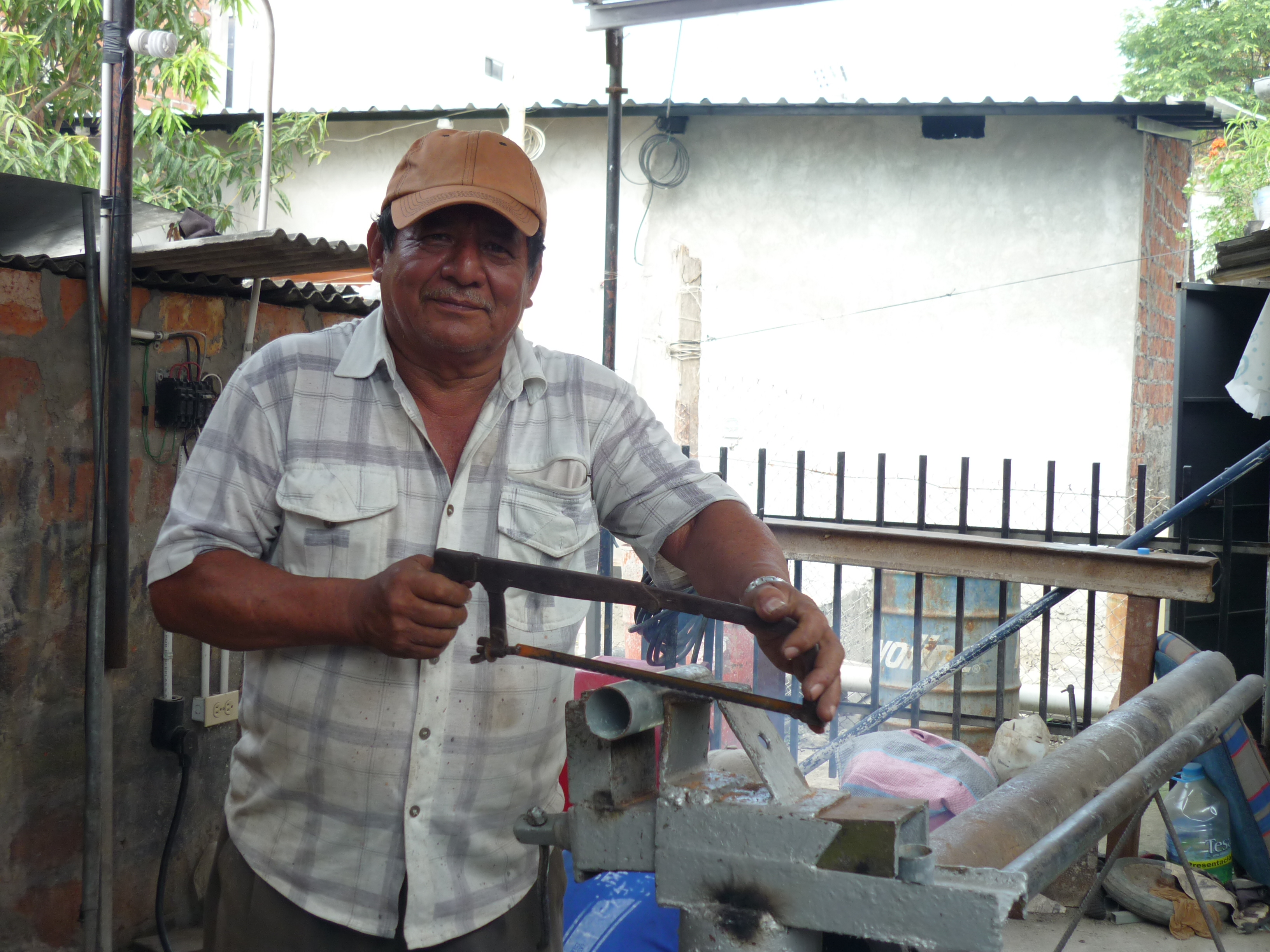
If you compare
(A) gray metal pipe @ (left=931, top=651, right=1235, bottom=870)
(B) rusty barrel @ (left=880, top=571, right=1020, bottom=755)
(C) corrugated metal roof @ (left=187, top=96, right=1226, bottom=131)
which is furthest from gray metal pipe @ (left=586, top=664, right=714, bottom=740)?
(C) corrugated metal roof @ (left=187, top=96, right=1226, bottom=131)

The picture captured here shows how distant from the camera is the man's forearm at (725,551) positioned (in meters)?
1.77

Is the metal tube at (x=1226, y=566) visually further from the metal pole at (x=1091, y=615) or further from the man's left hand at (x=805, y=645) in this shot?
the man's left hand at (x=805, y=645)

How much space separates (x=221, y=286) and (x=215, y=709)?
1.46m

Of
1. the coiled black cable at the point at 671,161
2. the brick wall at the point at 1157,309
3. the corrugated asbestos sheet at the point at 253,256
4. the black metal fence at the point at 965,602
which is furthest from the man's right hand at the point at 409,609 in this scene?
the coiled black cable at the point at 671,161

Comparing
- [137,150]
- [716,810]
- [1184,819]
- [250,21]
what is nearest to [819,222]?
[250,21]

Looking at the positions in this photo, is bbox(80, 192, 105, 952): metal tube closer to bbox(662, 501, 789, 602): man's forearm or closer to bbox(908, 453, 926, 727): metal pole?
bbox(662, 501, 789, 602): man's forearm

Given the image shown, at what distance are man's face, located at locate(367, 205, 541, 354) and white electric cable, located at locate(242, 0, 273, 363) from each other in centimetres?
195

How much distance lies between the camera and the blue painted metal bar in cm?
377

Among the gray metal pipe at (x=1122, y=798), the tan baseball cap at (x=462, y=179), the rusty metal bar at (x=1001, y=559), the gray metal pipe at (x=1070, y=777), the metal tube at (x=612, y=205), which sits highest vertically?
the metal tube at (x=612, y=205)

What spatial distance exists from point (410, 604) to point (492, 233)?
0.71m

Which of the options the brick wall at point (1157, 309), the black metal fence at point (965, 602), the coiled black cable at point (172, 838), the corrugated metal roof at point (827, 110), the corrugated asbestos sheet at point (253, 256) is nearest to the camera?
the corrugated asbestos sheet at point (253, 256)

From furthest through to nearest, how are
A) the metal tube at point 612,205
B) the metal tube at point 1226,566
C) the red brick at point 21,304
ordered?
the metal tube at point 612,205 → the metal tube at point 1226,566 → the red brick at point 21,304

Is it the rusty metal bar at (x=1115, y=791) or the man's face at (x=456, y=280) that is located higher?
the man's face at (x=456, y=280)

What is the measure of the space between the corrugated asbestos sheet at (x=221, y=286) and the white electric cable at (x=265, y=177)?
7cm
